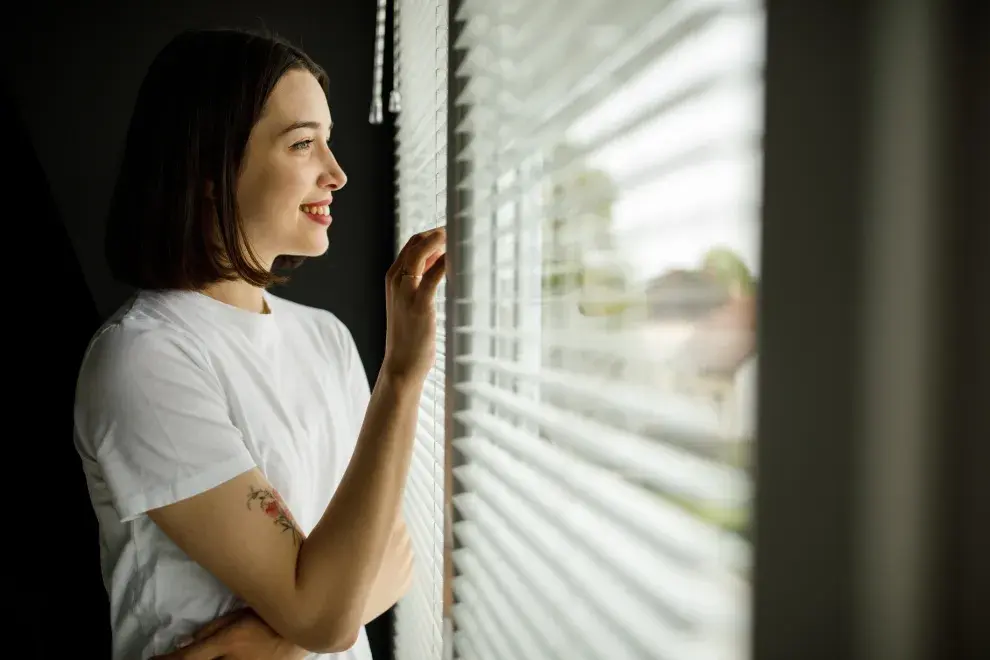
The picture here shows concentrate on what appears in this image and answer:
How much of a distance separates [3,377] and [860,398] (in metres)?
1.84

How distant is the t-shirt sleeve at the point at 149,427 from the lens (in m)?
0.93

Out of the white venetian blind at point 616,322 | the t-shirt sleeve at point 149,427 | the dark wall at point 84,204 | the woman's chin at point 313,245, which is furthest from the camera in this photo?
the dark wall at point 84,204

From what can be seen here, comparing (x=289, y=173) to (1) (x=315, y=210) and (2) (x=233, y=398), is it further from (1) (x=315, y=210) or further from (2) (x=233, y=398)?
(2) (x=233, y=398)

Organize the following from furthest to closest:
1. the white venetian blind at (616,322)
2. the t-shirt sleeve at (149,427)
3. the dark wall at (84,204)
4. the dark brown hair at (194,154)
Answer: the dark wall at (84,204) < the dark brown hair at (194,154) < the t-shirt sleeve at (149,427) < the white venetian blind at (616,322)

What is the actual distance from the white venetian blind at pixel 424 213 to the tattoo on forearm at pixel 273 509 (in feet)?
0.96

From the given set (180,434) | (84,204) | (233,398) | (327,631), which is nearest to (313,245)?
(233,398)

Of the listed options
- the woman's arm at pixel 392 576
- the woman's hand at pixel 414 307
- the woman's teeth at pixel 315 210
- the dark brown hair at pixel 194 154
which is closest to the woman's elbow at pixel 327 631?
the woman's arm at pixel 392 576

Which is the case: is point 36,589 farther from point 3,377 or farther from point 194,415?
point 194,415

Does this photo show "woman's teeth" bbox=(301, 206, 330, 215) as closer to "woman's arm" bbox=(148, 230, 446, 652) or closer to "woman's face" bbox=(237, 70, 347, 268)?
"woman's face" bbox=(237, 70, 347, 268)

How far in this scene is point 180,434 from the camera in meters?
0.95

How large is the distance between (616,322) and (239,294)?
955mm

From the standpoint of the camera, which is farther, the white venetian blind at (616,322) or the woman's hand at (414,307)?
the woman's hand at (414,307)

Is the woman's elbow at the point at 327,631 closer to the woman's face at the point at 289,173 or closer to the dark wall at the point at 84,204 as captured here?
the woman's face at the point at 289,173

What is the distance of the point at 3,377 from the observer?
156cm
